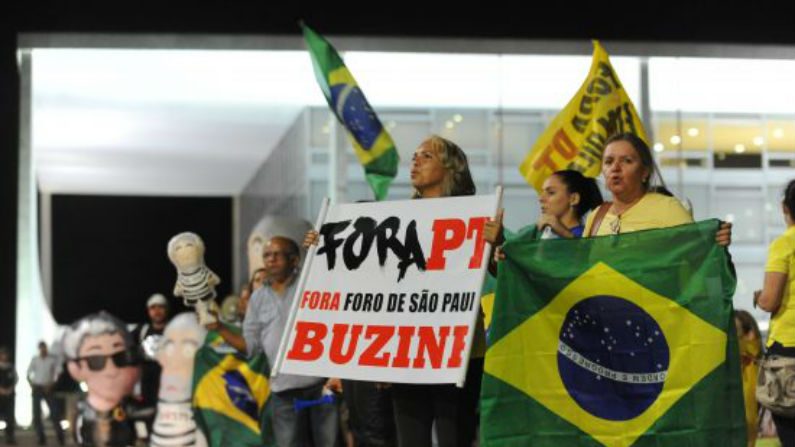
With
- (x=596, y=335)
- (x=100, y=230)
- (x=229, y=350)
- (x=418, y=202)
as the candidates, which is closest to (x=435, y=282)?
(x=418, y=202)

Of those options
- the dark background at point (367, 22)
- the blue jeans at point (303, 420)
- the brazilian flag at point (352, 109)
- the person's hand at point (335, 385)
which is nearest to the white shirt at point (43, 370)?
the dark background at point (367, 22)

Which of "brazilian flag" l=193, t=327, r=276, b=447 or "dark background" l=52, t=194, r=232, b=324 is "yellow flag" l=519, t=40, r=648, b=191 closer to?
"brazilian flag" l=193, t=327, r=276, b=447

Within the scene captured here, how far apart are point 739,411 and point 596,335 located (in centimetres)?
58

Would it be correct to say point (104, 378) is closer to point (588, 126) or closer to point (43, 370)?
point (43, 370)

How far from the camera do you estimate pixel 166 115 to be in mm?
17875

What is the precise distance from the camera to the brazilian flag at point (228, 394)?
10.3 metres

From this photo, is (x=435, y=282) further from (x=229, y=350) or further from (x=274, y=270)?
(x=229, y=350)

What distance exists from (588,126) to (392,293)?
3.57m

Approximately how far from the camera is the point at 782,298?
21.6 feet

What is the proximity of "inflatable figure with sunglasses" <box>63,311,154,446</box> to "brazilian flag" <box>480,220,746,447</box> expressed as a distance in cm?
606

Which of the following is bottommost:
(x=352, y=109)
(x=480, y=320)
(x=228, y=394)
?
(x=228, y=394)

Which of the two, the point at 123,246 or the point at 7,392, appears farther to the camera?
the point at 123,246

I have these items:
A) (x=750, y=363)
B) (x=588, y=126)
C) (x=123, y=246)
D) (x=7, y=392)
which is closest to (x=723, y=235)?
(x=588, y=126)

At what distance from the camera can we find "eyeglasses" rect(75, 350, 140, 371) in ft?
37.9
